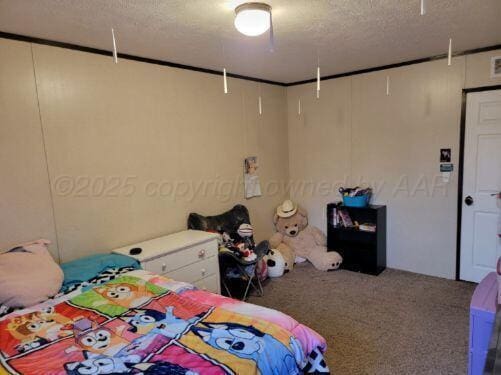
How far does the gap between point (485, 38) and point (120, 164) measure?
133 inches

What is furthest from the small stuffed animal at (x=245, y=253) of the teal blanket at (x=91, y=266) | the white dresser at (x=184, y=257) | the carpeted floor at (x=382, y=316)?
the teal blanket at (x=91, y=266)

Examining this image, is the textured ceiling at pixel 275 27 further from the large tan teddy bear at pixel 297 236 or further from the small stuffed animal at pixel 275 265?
the small stuffed animal at pixel 275 265

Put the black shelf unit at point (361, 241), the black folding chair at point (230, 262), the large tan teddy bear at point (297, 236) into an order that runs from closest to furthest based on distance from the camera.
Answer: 1. the black folding chair at point (230, 262)
2. the black shelf unit at point (361, 241)
3. the large tan teddy bear at point (297, 236)

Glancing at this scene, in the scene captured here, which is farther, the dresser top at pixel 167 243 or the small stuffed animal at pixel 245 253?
the small stuffed animal at pixel 245 253

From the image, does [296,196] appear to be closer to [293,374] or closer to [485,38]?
[485,38]

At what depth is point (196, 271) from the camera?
3041 mm

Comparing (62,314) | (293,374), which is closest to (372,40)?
(293,374)

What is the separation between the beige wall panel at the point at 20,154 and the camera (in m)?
2.34

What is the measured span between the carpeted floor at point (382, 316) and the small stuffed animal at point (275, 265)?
90 mm

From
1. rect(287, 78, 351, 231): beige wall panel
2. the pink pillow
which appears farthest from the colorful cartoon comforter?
rect(287, 78, 351, 231): beige wall panel

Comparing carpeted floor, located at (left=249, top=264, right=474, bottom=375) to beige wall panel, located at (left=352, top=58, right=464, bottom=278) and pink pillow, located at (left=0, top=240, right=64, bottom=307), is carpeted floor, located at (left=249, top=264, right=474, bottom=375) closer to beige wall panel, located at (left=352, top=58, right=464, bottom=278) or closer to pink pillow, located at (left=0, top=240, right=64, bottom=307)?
beige wall panel, located at (left=352, top=58, right=464, bottom=278)

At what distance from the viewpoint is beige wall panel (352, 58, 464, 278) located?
141 inches

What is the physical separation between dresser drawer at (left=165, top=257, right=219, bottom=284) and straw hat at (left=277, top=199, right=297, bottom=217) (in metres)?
1.60

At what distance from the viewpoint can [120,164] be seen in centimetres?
300
